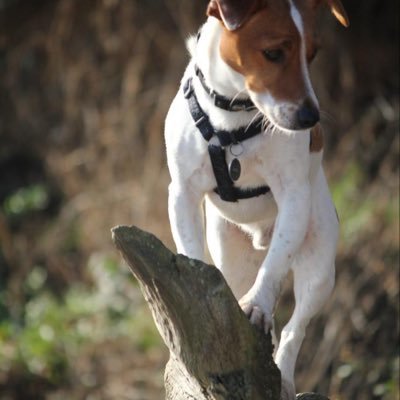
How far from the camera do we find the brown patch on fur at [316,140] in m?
5.73

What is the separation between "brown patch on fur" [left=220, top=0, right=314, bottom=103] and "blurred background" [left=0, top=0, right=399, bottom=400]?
4.40 m

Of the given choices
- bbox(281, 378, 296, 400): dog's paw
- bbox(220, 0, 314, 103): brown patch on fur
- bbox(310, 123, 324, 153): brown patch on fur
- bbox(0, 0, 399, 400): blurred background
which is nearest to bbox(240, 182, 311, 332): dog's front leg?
bbox(310, 123, 324, 153): brown patch on fur

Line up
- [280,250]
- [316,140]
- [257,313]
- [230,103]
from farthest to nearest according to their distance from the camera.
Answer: [316,140] < [230,103] < [280,250] < [257,313]

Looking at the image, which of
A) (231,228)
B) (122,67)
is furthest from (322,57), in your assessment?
(231,228)

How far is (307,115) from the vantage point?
5.13 m

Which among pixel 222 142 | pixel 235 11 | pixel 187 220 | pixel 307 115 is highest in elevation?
pixel 235 11

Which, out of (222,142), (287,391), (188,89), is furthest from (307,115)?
(287,391)

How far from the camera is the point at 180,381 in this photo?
203 inches

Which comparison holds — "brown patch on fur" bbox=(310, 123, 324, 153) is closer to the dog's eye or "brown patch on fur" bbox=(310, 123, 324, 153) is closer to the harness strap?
the harness strap

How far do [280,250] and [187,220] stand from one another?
1.66 ft

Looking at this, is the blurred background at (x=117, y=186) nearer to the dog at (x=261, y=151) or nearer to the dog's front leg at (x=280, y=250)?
the dog at (x=261, y=151)

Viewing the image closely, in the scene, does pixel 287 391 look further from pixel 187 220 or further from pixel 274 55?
pixel 274 55

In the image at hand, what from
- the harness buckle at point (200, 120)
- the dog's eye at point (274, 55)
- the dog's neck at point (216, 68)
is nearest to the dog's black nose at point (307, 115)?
the dog's eye at point (274, 55)

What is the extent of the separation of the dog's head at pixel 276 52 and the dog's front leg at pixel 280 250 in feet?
1.33
